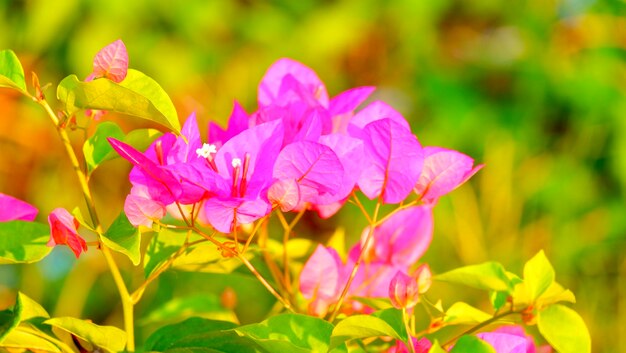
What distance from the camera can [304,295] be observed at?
0.55 metres

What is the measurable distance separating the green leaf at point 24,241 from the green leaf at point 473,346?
8.5 inches

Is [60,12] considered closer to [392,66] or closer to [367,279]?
[392,66]

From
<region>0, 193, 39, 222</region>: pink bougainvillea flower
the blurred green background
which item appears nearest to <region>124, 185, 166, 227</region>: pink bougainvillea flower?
<region>0, 193, 39, 222</region>: pink bougainvillea flower

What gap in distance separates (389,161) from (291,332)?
110mm

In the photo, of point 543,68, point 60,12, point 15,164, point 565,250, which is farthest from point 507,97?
point 15,164

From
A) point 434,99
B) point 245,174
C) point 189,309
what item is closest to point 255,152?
point 245,174

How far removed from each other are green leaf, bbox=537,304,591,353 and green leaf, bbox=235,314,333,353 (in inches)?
4.4

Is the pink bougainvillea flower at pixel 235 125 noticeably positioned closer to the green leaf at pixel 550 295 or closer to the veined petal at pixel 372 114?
the veined petal at pixel 372 114

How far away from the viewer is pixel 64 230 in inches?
17.5

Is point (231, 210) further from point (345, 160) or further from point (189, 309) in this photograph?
point (189, 309)

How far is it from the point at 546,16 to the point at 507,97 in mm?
201

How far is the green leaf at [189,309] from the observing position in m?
0.62

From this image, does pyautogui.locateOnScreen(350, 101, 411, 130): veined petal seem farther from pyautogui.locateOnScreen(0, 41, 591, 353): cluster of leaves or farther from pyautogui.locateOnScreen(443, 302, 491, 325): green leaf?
pyautogui.locateOnScreen(443, 302, 491, 325): green leaf

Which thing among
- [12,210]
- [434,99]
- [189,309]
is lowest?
[434,99]
